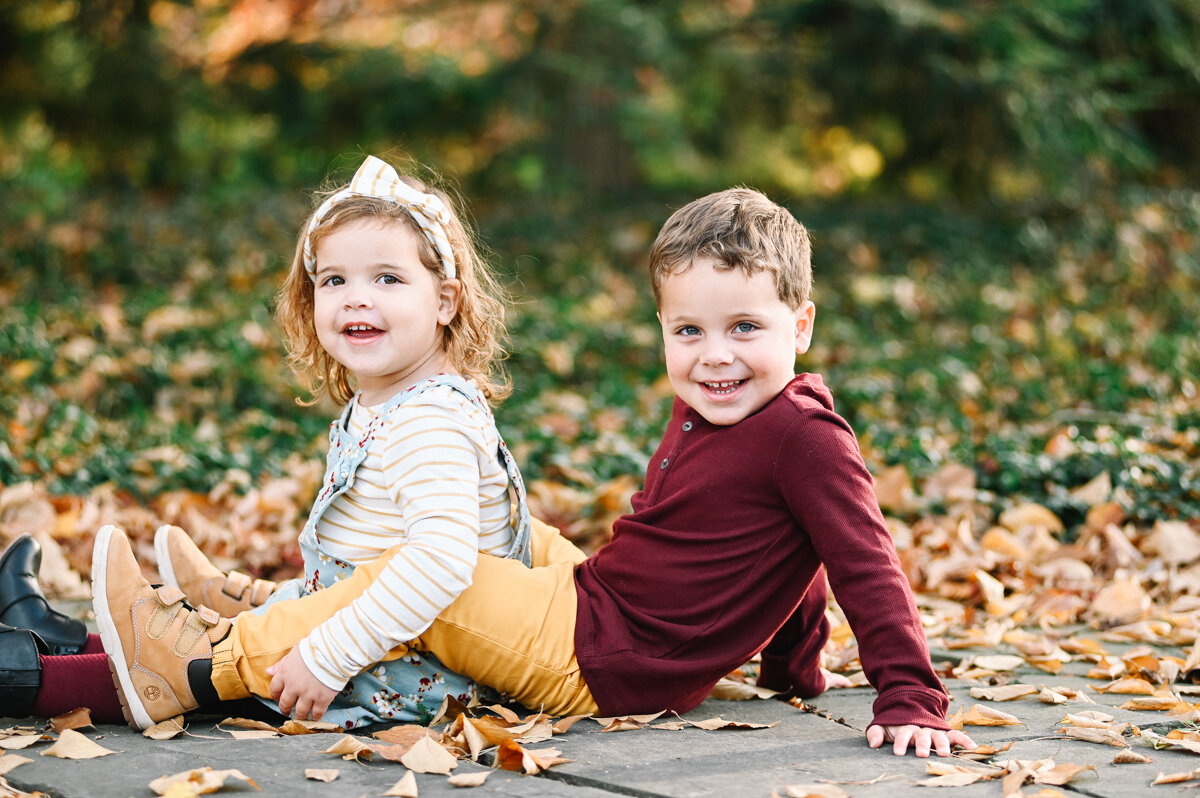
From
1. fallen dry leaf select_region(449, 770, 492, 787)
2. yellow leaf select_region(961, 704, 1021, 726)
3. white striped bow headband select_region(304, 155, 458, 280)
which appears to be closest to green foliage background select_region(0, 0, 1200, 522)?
yellow leaf select_region(961, 704, 1021, 726)

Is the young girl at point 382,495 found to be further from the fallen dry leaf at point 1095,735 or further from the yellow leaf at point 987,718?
the fallen dry leaf at point 1095,735

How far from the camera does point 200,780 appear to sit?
2.09 m

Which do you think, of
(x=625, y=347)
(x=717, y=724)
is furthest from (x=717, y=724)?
(x=625, y=347)

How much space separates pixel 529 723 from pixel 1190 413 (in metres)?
3.84

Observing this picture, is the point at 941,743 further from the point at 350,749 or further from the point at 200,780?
the point at 200,780

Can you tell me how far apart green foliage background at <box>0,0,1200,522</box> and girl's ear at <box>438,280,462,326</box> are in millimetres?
1927

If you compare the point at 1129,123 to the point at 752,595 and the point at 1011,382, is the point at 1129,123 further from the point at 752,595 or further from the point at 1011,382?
the point at 752,595

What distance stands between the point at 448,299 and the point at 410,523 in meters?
0.59

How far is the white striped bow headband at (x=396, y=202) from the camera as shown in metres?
2.65

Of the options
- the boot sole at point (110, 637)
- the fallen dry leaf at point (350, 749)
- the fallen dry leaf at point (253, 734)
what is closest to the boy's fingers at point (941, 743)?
the fallen dry leaf at point (350, 749)

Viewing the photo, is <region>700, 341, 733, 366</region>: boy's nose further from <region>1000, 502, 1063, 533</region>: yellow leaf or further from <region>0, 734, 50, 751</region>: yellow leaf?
<region>1000, 502, 1063, 533</region>: yellow leaf

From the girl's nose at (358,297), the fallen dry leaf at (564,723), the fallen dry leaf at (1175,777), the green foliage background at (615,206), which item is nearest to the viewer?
the fallen dry leaf at (1175,777)

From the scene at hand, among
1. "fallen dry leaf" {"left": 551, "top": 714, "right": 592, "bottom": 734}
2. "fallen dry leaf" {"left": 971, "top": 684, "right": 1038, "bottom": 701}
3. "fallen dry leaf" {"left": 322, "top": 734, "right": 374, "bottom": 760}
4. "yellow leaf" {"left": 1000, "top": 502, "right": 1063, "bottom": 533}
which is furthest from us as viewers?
"yellow leaf" {"left": 1000, "top": 502, "right": 1063, "bottom": 533}

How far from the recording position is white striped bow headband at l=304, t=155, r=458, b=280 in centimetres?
265
